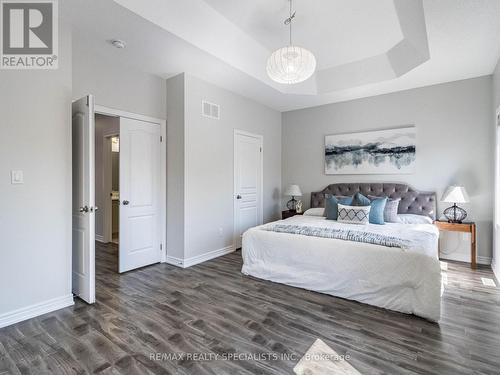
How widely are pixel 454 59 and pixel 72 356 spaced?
16.4ft

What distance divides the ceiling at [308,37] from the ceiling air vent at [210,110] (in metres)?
0.36

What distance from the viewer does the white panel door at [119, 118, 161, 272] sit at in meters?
3.59

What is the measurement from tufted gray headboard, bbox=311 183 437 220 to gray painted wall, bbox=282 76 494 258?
6.1 inches

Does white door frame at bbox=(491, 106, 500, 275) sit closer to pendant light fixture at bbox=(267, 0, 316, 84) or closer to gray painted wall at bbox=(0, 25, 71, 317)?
pendant light fixture at bbox=(267, 0, 316, 84)

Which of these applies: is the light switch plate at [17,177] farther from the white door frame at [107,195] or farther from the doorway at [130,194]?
the white door frame at [107,195]

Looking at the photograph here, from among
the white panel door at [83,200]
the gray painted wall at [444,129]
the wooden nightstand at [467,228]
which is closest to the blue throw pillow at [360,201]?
the gray painted wall at [444,129]

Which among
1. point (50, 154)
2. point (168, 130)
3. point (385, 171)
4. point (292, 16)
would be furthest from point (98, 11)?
point (385, 171)

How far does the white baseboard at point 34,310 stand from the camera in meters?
2.26

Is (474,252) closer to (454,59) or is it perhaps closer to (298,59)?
(454,59)

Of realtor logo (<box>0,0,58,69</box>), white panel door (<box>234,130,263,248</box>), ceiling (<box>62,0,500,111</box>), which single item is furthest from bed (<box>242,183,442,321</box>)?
realtor logo (<box>0,0,58,69</box>)

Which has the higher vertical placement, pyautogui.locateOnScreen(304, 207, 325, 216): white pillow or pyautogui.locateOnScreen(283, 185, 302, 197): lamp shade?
pyautogui.locateOnScreen(283, 185, 302, 197): lamp shade

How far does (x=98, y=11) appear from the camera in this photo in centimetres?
243

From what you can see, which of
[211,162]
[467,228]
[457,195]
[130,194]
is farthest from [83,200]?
[467,228]

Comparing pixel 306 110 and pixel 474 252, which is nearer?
pixel 474 252
